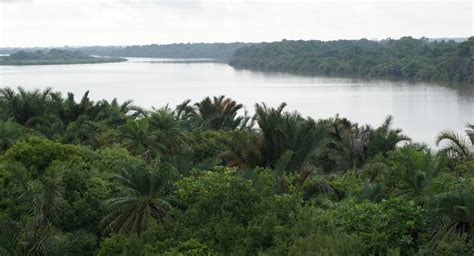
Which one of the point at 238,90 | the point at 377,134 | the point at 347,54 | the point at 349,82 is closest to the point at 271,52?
the point at 347,54

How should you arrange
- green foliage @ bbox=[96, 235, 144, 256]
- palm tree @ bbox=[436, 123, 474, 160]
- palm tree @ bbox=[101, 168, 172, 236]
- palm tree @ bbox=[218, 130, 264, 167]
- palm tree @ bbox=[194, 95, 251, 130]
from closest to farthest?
green foliage @ bbox=[96, 235, 144, 256] → palm tree @ bbox=[101, 168, 172, 236] → palm tree @ bbox=[218, 130, 264, 167] → palm tree @ bbox=[436, 123, 474, 160] → palm tree @ bbox=[194, 95, 251, 130]

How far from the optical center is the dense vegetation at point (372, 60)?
9300 cm

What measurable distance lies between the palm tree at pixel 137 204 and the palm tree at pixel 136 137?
920 cm

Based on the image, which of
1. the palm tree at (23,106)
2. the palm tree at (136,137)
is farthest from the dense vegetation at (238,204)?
the palm tree at (23,106)

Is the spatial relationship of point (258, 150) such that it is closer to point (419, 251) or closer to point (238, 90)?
point (419, 251)

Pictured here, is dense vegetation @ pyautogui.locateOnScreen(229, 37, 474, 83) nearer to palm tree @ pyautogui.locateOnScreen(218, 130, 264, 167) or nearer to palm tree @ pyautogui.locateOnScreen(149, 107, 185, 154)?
palm tree @ pyautogui.locateOnScreen(149, 107, 185, 154)

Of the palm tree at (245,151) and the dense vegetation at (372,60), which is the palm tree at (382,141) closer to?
the palm tree at (245,151)

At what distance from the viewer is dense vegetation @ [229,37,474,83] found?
305 feet

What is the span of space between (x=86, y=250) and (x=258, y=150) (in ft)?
22.6

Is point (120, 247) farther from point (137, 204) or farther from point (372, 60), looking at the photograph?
point (372, 60)

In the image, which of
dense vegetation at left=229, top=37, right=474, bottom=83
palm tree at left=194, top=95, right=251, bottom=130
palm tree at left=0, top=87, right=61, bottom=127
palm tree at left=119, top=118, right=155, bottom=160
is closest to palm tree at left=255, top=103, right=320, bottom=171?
palm tree at left=119, top=118, right=155, bottom=160

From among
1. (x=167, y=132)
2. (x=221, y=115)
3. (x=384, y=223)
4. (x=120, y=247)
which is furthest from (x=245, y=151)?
(x=221, y=115)

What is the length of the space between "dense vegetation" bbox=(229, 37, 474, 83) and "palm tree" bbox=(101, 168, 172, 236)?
79.2 m

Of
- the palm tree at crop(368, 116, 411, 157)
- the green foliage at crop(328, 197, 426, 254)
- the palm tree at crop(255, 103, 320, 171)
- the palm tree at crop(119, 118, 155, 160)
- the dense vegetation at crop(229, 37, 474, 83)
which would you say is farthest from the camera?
the dense vegetation at crop(229, 37, 474, 83)
